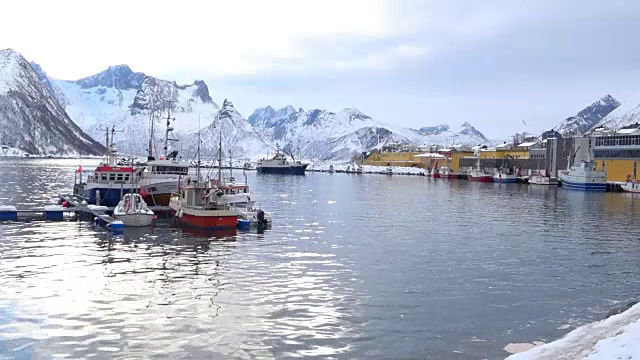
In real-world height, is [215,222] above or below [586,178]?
below

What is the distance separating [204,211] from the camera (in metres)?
45.7

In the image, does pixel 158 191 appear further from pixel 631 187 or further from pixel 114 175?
pixel 631 187

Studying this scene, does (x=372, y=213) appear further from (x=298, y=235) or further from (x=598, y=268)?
(x=598, y=268)

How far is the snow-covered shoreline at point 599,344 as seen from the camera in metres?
13.0

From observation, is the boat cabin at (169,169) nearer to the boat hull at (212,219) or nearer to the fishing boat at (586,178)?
the boat hull at (212,219)

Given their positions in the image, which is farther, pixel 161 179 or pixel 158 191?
pixel 161 179

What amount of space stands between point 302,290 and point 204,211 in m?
21.3

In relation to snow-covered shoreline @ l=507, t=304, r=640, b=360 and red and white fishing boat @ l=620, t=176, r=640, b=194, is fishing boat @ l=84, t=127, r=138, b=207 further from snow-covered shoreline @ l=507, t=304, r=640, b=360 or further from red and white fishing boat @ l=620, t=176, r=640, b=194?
red and white fishing boat @ l=620, t=176, r=640, b=194

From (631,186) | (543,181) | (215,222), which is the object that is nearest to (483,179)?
(543,181)

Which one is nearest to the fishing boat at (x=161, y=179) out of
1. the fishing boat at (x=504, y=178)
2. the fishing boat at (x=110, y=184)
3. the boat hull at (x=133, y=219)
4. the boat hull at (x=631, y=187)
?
the fishing boat at (x=110, y=184)

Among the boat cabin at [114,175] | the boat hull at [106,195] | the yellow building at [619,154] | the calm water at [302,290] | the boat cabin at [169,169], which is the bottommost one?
the calm water at [302,290]

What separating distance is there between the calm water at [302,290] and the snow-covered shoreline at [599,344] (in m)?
2.33

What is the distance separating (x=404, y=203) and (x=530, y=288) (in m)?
51.8

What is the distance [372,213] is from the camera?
6412cm
